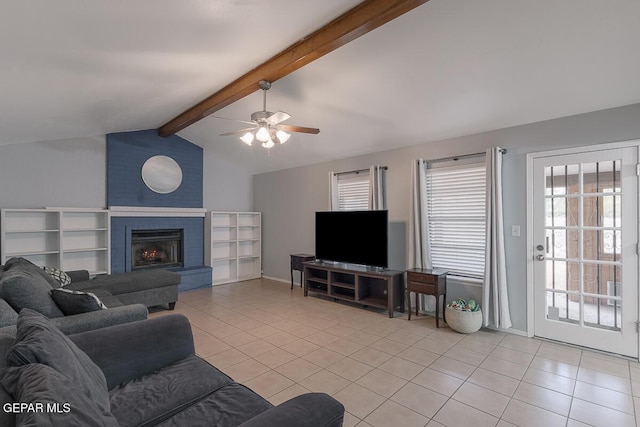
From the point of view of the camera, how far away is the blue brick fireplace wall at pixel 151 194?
5.32 metres

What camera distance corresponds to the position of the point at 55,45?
2039 mm

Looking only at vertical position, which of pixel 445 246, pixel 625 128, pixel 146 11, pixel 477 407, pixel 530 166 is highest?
pixel 146 11

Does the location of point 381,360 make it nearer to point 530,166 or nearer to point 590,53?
point 530,166

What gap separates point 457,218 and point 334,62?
8.28ft

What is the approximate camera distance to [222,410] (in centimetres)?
151

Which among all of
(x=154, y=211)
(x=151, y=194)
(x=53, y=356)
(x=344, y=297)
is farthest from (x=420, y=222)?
(x=151, y=194)

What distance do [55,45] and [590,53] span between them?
13.0 ft

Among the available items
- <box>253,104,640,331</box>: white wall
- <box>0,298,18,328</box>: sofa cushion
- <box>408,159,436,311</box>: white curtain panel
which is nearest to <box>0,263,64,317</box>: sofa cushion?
<box>0,298,18,328</box>: sofa cushion

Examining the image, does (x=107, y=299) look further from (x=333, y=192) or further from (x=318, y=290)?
(x=333, y=192)

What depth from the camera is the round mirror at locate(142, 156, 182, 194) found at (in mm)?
5672

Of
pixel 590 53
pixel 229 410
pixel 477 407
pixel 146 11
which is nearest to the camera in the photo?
pixel 229 410

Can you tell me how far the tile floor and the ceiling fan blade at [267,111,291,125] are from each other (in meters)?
2.33

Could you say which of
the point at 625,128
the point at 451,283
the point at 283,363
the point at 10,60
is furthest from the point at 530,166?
the point at 10,60

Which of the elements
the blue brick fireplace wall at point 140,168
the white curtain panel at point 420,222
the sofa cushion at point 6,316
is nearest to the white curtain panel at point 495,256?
the white curtain panel at point 420,222
